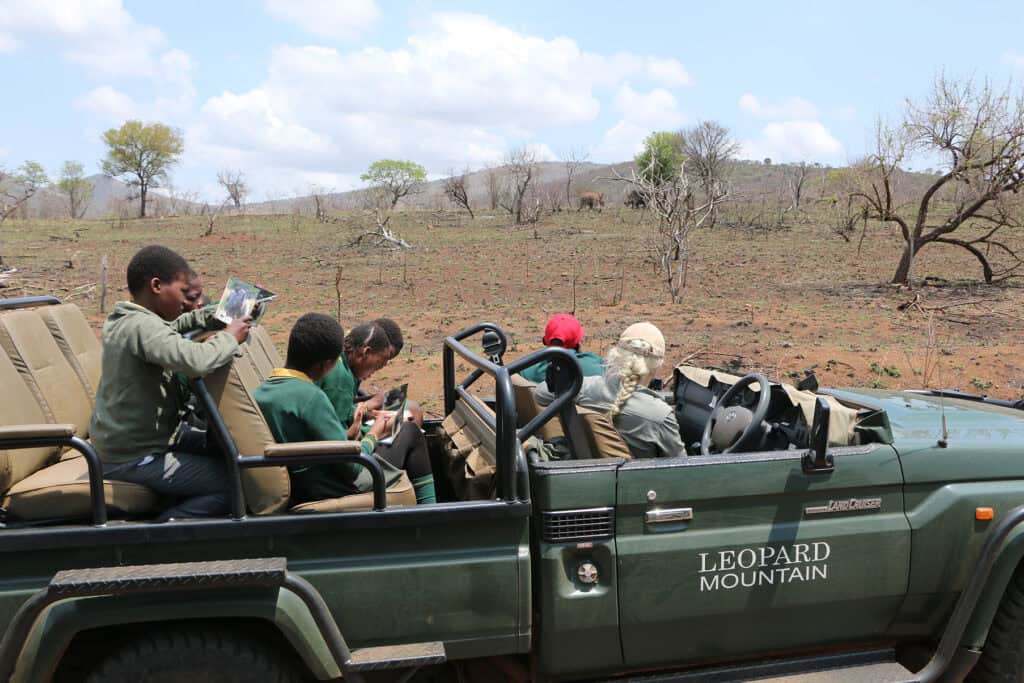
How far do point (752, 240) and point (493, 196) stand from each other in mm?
18639

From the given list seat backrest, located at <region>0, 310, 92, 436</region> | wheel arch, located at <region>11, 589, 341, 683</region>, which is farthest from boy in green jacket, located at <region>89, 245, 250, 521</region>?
seat backrest, located at <region>0, 310, 92, 436</region>

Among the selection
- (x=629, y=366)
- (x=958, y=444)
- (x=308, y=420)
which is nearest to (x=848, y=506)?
(x=958, y=444)

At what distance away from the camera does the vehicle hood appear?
3.00 m

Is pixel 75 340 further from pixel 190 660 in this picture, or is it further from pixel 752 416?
pixel 752 416

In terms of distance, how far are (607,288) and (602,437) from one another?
18.7 meters

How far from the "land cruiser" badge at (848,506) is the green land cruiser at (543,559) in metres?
0.01

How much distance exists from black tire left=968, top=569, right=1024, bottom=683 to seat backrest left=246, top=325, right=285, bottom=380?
3535 millimetres

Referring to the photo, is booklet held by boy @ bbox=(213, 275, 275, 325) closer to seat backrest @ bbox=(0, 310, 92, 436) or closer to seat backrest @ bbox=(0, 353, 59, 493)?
seat backrest @ bbox=(0, 353, 59, 493)

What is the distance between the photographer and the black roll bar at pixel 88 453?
95.7 inches

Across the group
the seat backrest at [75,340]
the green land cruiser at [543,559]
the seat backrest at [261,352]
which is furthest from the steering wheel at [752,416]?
the seat backrest at [75,340]

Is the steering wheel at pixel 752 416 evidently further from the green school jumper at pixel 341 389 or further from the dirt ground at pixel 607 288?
the green school jumper at pixel 341 389

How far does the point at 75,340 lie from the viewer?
12.6 feet

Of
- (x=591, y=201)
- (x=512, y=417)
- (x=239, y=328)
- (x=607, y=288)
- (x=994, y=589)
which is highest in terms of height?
(x=591, y=201)

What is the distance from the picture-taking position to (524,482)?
2.68 meters
